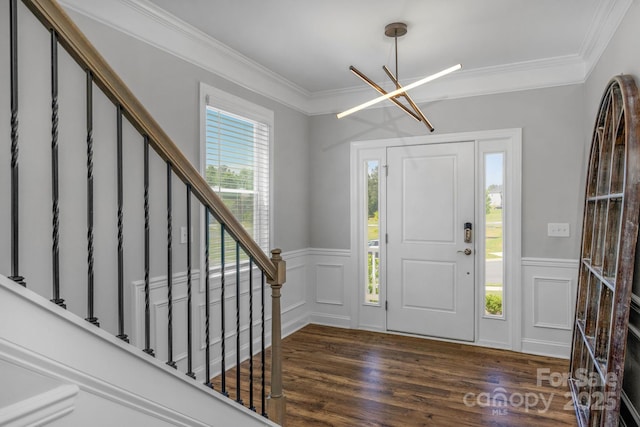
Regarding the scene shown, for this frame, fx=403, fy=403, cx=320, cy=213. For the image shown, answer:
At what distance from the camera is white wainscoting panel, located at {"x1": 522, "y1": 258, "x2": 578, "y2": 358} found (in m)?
3.54

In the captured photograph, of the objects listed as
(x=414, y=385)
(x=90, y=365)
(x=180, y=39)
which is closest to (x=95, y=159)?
(x=180, y=39)

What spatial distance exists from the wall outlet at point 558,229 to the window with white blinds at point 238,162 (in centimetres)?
257

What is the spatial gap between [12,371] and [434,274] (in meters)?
3.67

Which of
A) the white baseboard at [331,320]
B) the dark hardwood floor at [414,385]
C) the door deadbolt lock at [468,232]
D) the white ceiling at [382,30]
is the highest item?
the white ceiling at [382,30]

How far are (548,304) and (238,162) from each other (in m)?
3.03

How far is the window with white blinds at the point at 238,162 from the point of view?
321 centimetres

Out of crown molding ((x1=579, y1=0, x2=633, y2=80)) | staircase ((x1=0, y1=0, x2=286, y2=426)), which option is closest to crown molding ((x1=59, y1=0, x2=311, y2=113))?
staircase ((x1=0, y1=0, x2=286, y2=426))

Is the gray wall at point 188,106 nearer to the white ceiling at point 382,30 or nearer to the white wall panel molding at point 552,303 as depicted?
the white ceiling at point 382,30

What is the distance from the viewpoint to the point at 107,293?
2332mm

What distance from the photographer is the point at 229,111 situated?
3.37m

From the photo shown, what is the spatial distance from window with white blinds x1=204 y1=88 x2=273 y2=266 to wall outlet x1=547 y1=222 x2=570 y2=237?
2.57 meters

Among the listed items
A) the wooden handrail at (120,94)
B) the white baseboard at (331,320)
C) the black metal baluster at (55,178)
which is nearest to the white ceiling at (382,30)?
the wooden handrail at (120,94)

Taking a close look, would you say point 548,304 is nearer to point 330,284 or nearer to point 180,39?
point 330,284

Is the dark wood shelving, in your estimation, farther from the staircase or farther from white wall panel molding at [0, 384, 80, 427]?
white wall panel molding at [0, 384, 80, 427]
